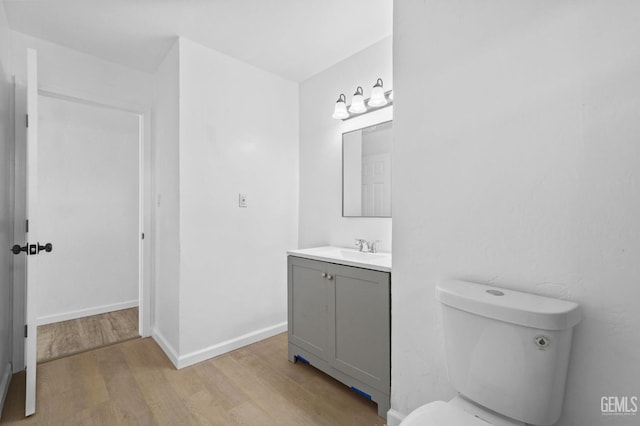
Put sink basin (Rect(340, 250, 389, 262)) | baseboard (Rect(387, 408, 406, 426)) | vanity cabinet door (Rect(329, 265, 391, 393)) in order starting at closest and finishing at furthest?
baseboard (Rect(387, 408, 406, 426)) < vanity cabinet door (Rect(329, 265, 391, 393)) < sink basin (Rect(340, 250, 389, 262))

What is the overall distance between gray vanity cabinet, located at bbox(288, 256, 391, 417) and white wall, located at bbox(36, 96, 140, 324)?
2.32 m

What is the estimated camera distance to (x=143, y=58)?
236 cm

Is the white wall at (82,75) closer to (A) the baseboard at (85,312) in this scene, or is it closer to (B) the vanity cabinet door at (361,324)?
(A) the baseboard at (85,312)

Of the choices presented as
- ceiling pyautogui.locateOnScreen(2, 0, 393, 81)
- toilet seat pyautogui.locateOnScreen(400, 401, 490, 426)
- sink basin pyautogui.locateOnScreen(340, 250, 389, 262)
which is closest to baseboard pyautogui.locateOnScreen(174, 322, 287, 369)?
sink basin pyautogui.locateOnScreen(340, 250, 389, 262)

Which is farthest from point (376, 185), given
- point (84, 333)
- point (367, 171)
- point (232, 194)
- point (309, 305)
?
point (84, 333)

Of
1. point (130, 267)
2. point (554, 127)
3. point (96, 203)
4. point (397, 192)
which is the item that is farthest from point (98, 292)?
point (554, 127)

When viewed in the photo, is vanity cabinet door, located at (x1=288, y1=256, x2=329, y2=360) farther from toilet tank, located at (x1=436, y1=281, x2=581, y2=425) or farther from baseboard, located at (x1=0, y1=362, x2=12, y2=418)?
baseboard, located at (x1=0, y1=362, x2=12, y2=418)

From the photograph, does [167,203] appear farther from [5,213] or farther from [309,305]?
[309,305]

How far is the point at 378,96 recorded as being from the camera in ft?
6.68

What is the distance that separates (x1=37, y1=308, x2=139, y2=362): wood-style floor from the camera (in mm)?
2320

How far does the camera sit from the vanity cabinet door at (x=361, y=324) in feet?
5.07

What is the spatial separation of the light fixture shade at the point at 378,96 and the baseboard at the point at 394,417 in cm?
184

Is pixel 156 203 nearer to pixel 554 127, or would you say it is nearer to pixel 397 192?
pixel 397 192

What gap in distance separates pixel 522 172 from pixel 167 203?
2293 mm
